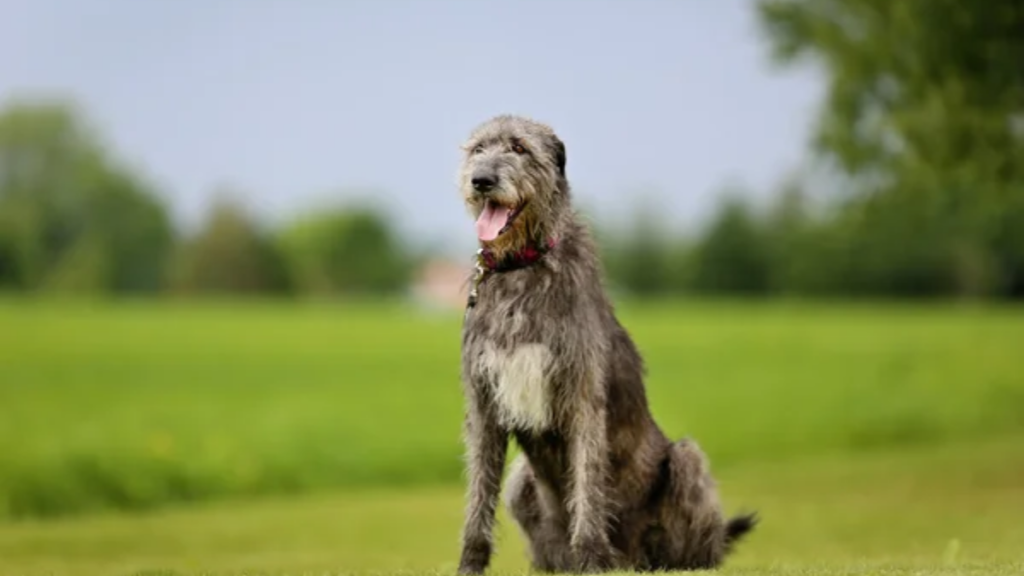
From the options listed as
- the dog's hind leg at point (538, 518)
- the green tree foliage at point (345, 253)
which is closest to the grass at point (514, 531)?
the dog's hind leg at point (538, 518)

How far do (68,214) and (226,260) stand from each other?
11649 millimetres

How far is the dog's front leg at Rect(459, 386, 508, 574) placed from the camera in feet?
33.0

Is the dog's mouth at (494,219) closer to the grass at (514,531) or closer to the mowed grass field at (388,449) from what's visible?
the grass at (514,531)

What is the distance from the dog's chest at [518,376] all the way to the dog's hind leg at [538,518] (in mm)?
842

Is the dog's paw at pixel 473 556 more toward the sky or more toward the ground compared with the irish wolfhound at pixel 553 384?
more toward the ground

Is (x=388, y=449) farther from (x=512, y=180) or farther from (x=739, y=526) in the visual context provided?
(x=512, y=180)

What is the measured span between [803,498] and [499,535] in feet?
46.9

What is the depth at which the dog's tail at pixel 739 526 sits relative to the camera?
11.3 meters

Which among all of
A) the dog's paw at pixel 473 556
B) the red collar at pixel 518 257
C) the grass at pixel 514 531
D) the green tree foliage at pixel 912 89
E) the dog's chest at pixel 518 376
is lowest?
the grass at pixel 514 531

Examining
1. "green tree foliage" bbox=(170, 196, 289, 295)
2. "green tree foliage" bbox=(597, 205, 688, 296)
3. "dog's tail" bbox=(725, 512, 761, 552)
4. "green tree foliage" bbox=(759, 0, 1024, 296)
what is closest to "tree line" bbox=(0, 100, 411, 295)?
"green tree foliage" bbox=(170, 196, 289, 295)

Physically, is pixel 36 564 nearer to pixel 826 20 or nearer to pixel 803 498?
pixel 803 498

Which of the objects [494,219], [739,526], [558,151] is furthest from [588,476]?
[558,151]

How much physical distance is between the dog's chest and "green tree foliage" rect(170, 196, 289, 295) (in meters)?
98.8

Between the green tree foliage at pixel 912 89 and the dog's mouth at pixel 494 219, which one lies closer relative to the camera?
the dog's mouth at pixel 494 219
